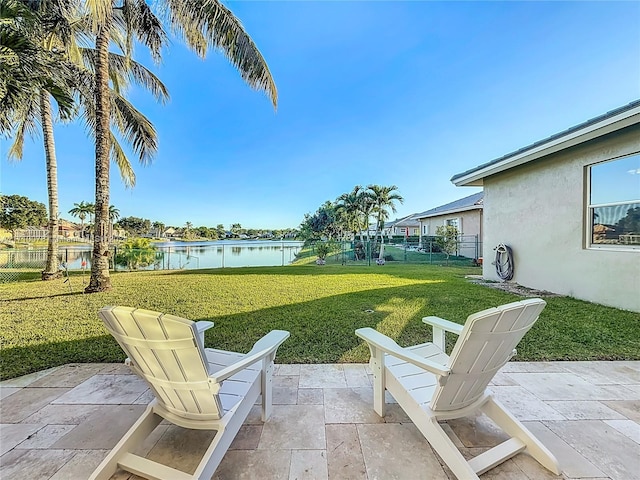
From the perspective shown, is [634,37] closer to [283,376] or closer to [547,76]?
[547,76]

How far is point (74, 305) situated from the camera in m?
5.40

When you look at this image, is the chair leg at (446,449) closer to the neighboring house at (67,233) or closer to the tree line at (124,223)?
the neighboring house at (67,233)

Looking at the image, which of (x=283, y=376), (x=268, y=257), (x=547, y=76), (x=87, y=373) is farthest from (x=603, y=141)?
(x=268, y=257)

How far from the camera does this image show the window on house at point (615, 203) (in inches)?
197

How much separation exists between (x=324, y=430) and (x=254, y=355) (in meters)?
0.75

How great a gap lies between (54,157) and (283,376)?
987 centimetres

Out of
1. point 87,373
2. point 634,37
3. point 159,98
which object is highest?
point 159,98

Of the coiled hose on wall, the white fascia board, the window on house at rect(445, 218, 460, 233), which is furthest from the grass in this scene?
the window on house at rect(445, 218, 460, 233)

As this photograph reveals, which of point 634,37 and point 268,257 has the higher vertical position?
point 634,37

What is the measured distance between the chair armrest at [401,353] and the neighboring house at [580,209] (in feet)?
18.1

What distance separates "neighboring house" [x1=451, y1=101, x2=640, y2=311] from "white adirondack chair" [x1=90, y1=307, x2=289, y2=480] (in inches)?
258

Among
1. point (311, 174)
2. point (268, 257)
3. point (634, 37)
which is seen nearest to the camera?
point (634, 37)

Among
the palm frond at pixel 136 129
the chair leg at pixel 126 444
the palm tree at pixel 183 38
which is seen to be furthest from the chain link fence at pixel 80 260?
the chair leg at pixel 126 444

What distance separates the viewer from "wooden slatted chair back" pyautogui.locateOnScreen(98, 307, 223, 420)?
1.39 m
